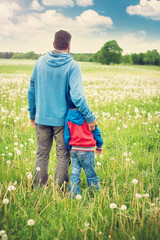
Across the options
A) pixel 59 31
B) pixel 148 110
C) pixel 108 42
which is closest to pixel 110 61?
pixel 108 42

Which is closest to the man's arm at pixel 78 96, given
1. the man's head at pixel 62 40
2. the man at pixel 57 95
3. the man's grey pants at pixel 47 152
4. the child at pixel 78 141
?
the man at pixel 57 95

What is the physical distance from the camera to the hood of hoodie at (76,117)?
2.74 meters

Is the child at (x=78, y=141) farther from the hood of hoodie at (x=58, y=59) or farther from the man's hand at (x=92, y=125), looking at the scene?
the hood of hoodie at (x=58, y=59)

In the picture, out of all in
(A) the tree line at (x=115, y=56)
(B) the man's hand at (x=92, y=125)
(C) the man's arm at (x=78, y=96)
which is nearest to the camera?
(C) the man's arm at (x=78, y=96)

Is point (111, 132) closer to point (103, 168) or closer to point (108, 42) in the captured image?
point (103, 168)

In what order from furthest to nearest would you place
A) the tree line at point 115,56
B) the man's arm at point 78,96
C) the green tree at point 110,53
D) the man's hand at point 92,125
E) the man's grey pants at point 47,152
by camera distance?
the tree line at point 115,56 < the green tree at point 110,53 < the man's grey pants at point 47,152 < the man's hand at point 92,125 < the man's arm at point 78,96

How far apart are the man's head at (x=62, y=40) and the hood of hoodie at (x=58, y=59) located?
117 mm

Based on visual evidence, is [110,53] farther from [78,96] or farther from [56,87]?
[78,96]

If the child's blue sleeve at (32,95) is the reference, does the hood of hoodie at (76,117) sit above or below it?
below

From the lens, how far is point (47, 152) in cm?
318

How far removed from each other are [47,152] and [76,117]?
2.76 feet

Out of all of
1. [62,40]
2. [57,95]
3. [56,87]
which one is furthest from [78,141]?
[62,40]

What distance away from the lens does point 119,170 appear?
358 centimetres

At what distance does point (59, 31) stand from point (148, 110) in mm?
5943
